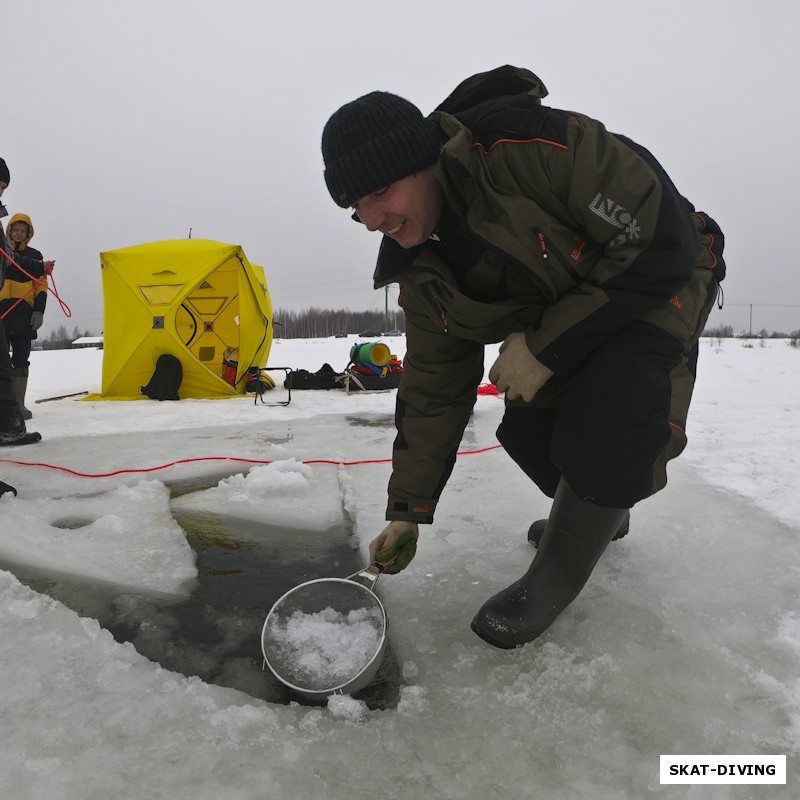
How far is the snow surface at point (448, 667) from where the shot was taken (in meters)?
0.81

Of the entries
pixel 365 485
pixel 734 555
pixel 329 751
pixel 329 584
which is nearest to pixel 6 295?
pixel 365 485

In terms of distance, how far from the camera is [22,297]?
149 inches

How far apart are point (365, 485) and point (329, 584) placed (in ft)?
3.42

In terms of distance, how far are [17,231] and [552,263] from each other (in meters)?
4.20

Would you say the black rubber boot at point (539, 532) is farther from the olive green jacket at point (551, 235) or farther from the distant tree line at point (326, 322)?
the distant tree line at point (326, 322)

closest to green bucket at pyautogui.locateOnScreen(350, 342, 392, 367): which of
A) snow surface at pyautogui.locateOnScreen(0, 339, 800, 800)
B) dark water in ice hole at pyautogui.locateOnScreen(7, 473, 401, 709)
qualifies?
snow surface at pyautogui.locateOnScreen(0, 339, 800, 800)

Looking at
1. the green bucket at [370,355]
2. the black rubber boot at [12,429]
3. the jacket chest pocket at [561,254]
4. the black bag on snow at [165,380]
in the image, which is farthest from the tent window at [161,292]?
the jacket chest pocket at [561,254]

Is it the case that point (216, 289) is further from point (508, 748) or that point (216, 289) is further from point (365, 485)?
point (508, 748)

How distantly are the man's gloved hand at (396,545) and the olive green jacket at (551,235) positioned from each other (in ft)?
1.47

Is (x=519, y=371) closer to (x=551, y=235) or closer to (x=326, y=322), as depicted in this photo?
(x=551, y=235)

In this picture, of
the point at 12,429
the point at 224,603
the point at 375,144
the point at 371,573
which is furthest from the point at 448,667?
the point at 12,429

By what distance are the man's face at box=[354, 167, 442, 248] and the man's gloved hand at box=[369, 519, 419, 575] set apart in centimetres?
61

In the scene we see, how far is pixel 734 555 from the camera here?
4.85 ft

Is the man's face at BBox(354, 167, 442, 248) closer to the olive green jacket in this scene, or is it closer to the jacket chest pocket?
the olive green jacket
